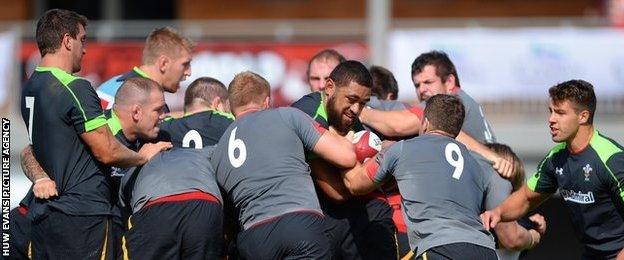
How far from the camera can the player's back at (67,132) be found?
739 centimetres

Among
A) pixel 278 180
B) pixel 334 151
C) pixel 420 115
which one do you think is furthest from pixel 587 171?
pixel 278 180

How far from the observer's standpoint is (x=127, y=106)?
7824mm

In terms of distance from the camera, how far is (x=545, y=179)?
26.0 feet

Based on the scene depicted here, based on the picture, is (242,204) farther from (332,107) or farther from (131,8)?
(131,8)

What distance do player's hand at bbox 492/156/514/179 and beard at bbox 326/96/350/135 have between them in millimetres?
1223

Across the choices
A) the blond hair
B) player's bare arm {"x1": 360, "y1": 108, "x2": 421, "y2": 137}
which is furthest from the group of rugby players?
the blond hair

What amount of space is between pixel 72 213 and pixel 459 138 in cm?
279

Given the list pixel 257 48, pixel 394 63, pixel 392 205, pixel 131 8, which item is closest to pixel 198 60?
pixel 257 48

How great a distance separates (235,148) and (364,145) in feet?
2.84

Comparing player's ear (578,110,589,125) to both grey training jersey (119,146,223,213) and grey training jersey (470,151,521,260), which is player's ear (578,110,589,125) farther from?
grey training jersey (119,146,223,213)

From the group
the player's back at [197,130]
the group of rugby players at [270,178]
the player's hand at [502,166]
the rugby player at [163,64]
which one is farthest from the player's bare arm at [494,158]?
the rugby player at [163,64]

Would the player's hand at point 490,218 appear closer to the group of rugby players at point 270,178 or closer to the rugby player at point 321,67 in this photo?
the group of rugby players at point 270,178

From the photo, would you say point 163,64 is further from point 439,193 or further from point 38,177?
point 439,193

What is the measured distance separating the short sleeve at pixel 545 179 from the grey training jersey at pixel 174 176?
7.08ft
